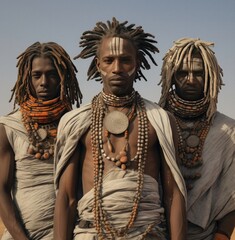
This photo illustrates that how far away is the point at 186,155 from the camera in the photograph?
4.48 metres

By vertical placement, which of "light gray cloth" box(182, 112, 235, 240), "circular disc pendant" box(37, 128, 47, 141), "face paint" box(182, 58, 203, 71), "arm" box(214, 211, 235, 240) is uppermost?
"face paint" box(182, 58, 203, 71)

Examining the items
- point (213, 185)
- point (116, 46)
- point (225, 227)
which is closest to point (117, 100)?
point (116, 46)

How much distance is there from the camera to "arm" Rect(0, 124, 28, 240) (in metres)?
4.57

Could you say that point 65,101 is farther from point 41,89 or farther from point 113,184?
point 113,184

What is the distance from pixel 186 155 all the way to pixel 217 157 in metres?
0.29

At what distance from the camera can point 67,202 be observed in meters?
3.85

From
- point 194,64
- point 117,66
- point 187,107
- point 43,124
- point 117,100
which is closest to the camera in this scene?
point 117,66

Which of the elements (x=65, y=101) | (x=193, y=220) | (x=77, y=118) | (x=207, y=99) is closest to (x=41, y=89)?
(x=65, y=101)

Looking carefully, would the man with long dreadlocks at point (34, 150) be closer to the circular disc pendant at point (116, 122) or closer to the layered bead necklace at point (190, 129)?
the circular disc pendant at point (116, 122)

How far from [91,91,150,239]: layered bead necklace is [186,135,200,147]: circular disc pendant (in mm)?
730

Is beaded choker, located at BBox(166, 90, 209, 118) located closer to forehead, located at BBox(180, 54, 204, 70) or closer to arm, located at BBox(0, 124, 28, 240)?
forehead, located at BBox(180, 54, 204, 70)

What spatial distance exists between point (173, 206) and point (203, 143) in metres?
0.89

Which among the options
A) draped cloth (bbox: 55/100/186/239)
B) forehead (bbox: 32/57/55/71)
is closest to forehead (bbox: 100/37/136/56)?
draped cloth (bbox: 55/100/186/239)

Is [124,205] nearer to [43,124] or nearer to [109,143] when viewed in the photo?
[109,143]
